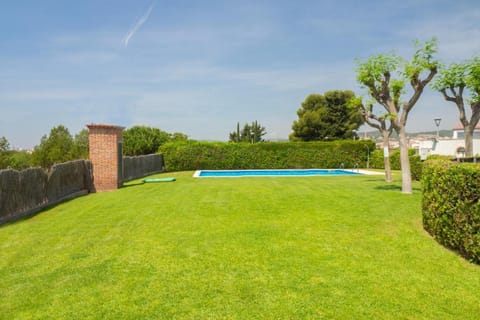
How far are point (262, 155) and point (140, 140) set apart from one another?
416 inches

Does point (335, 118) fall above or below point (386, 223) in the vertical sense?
above

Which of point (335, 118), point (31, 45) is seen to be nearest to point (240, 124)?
point (335, 118)

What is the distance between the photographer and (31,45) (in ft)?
56.5

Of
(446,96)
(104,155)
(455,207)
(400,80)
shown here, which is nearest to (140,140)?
(104,155)

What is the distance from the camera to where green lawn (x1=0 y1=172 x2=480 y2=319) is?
3152 mm

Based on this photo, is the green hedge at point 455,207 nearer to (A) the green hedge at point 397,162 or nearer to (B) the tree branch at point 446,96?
(B) the tree branch at point 446,96

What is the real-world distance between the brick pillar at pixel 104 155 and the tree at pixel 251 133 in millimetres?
31135

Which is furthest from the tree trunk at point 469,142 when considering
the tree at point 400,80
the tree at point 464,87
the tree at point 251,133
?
the tree at point 251,133

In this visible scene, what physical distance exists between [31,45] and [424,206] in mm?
19846

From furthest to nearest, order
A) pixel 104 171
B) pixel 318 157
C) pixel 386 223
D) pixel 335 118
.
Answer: pixel 335 118
pixel 318 157
pixel 104 171
pixel 386 223

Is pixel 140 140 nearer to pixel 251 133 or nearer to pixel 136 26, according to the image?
pixel 136 26

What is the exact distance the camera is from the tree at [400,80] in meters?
10.0

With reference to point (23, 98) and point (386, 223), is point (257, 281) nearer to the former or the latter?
point (386, 223)

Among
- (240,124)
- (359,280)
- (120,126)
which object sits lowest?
(359,280)
